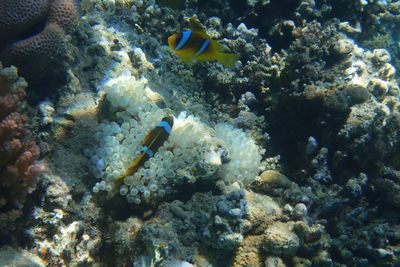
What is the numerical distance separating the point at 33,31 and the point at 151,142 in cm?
181

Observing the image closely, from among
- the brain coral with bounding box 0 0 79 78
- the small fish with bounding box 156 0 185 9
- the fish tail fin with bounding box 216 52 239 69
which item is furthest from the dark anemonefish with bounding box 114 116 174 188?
the small fish with bounding box 156 0 185 9

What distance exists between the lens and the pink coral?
→ 233cm

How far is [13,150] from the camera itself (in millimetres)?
2365

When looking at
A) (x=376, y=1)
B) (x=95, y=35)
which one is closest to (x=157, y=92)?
(x=95, y=35)

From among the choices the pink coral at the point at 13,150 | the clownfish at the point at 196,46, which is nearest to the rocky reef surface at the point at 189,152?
the pink coral at the point at 13,150

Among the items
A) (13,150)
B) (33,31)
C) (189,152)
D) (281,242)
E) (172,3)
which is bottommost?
(13,150)

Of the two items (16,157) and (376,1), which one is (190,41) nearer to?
(16,157)

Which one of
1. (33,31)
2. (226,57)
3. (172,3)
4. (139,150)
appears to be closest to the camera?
(33,31)

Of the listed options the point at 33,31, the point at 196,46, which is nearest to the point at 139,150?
the point at 196,46

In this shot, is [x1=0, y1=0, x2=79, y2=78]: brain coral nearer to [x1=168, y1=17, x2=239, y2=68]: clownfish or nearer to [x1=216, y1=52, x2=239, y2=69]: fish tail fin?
[x1=168, y1=17, x2=239, y2=68]: clownfish

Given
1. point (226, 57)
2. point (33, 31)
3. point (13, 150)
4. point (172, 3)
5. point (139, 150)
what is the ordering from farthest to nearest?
point (172, 3)
point (226, 57)
point (139, 150)
point (33, 31)
point (13, 150)

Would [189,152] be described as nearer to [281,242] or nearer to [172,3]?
[281,242]

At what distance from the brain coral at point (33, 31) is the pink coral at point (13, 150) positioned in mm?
503

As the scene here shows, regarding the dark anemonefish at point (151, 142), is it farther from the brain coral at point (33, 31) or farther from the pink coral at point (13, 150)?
the brain coral at point (33, 31)
